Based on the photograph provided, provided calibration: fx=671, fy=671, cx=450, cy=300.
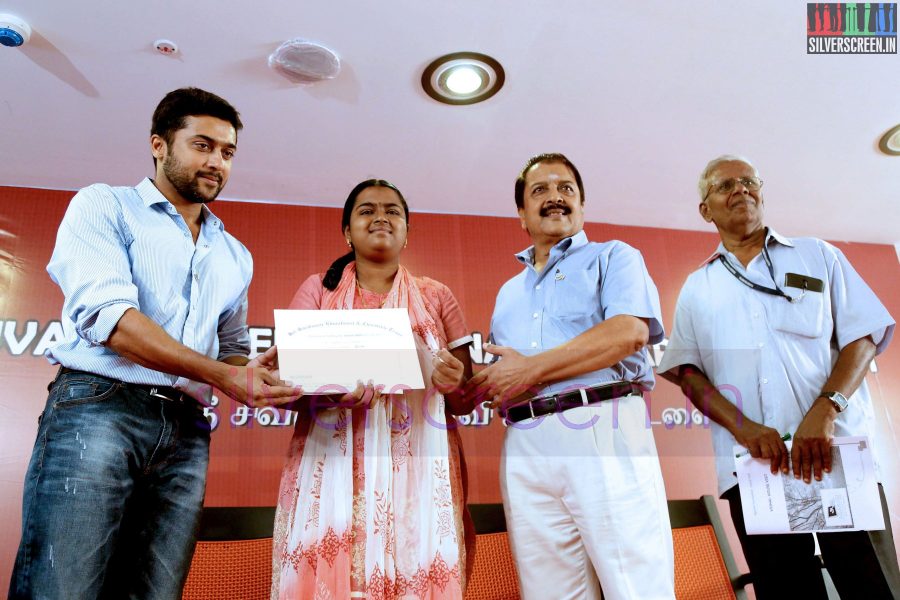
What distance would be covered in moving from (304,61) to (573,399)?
175 cm

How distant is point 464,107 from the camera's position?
10.0 ft

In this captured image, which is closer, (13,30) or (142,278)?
(142,278)

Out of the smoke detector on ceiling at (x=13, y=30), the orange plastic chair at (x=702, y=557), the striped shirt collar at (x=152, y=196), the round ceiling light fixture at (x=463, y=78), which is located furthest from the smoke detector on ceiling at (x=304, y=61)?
the orange plastic chair at (x=702, y=557)

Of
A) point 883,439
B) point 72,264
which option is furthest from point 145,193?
point 883,439

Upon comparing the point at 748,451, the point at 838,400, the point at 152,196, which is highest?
the point at 152,196

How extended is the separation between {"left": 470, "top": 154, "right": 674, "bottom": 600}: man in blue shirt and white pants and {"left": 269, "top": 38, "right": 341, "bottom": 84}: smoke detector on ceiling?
1.34 meters

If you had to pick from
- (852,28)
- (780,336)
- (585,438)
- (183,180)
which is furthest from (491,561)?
(852,28)

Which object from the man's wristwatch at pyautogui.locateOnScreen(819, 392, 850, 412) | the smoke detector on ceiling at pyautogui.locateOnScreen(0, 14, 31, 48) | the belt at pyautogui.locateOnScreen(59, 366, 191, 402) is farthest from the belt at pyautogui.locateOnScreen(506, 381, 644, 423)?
the smoke detector on ceiling at pyautogui.locateOnScreen(0, 14, 31, 48)

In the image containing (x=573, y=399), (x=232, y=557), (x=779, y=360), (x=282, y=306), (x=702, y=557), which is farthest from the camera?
(x=282, y=306)

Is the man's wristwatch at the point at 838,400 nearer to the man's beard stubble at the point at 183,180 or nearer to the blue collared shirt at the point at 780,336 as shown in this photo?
the blue collared shirt at the point at 780,336

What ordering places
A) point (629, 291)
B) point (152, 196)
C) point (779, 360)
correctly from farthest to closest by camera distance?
point (779, 360) → point (629, 291) → point (152, 196)

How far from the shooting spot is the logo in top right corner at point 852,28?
267 centimetres

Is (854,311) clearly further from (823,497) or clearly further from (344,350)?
(344,350)

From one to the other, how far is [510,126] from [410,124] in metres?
0.48
